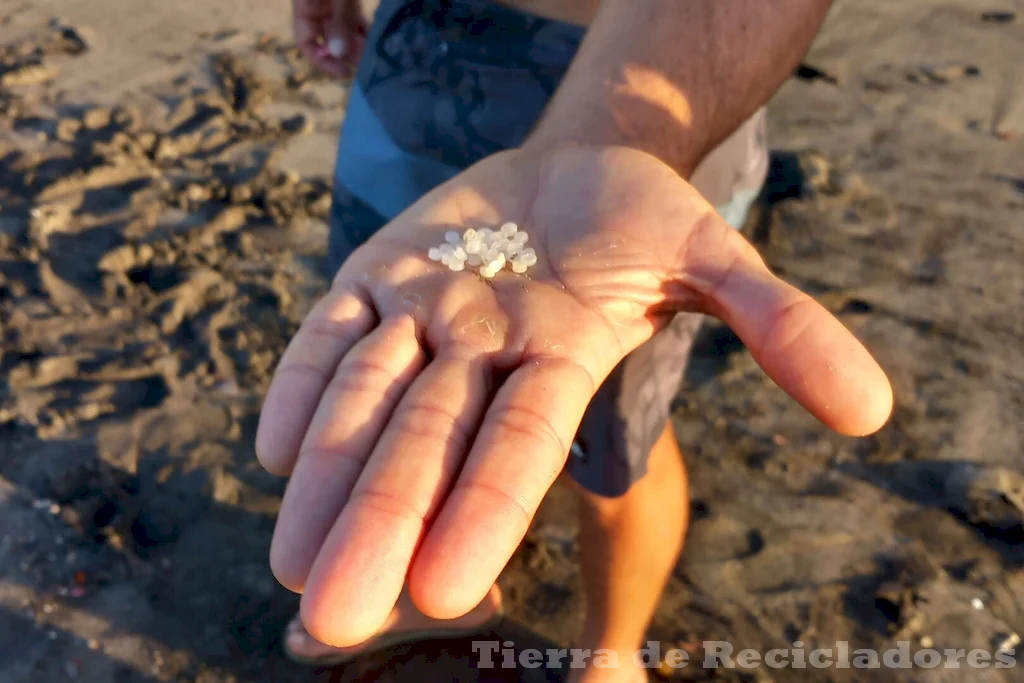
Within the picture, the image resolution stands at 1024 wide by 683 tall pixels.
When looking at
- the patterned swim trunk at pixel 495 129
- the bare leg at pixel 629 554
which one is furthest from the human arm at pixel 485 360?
the bare leg at pixel 629 554

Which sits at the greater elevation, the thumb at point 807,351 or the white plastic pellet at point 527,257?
the thumb at point 807,351

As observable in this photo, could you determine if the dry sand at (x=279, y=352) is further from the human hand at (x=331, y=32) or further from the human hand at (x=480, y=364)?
the human hand at (x=480, y=364)

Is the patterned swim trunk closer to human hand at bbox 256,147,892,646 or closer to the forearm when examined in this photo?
the forearm

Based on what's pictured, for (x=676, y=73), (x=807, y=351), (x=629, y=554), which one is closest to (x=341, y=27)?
(x=676, y=73)

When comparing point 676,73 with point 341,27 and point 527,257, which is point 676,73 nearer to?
point 527,257

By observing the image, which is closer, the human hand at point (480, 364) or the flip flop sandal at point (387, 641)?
the human hand at point (480, 364)

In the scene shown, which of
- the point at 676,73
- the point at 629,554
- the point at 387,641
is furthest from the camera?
the point at 387,641

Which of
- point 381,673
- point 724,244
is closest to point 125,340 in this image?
point 381,673

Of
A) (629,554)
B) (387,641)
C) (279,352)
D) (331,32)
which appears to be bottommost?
(387,641)
